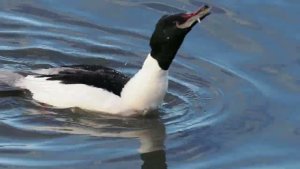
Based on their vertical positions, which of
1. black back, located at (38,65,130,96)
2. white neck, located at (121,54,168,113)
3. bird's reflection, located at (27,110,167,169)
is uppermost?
black back, located at (38,65,130,96)

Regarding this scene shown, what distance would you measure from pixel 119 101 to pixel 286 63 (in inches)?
97.2

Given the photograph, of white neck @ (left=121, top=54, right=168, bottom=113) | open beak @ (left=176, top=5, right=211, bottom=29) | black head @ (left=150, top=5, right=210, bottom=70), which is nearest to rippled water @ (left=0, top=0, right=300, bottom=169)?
white neck @ (left=121, top=54, right=168, bottom=113)

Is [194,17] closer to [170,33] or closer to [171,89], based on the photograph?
[170,33]

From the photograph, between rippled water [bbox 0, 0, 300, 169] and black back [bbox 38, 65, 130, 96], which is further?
black back [bbox 38, 65, 130, 96]

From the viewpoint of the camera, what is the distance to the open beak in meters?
8.77

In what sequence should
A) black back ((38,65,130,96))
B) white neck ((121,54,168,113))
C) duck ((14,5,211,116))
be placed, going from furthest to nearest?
black back ((38,65,130,96))
white neck ((121,54,168,113))
duck ((14,5,211,116))

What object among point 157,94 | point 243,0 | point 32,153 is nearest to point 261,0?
point 243,0

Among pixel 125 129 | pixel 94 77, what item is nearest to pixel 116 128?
pixel 125 129

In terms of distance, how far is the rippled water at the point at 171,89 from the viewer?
876 cm

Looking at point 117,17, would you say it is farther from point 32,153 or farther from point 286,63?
point 32,153

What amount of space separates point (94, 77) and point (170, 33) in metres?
0.92

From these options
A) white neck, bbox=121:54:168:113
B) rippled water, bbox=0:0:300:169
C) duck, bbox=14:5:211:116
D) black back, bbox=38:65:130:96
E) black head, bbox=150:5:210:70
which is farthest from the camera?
black back, bbox=38:65:130:96

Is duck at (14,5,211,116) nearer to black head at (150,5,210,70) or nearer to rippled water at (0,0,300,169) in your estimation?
black head at (150,5,210,70)

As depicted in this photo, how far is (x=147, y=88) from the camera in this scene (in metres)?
9.33
